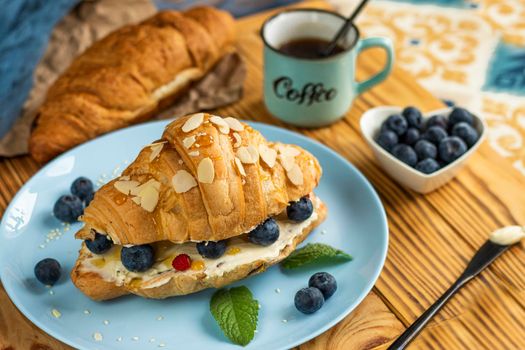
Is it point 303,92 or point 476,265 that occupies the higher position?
point 303,92

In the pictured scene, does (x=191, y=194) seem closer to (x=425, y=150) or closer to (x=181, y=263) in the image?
(x=181, y=263)

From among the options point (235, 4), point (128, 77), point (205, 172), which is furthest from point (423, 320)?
point (235, 4)

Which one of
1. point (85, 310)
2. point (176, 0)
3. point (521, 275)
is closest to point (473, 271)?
point (521, 275)

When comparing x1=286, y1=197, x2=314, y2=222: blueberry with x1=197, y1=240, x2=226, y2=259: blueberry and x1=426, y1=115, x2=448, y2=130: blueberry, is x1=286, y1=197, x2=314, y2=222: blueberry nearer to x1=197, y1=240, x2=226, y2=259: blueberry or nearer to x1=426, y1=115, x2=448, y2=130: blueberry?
x1=197, y1=240, x2=226, y2=259: blueberry

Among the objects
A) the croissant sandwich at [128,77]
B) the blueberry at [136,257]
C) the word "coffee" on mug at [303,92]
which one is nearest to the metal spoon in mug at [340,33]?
the word "coffee" on mug at [303,92]

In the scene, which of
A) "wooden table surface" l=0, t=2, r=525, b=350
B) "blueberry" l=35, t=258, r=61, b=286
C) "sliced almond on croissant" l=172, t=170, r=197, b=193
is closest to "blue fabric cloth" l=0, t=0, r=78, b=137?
"wooden table surface" l=0, t=2, r=525, b=350

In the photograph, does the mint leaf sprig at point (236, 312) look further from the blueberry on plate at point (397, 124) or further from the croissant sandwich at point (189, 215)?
the blueberry on plate at point (397, 124)
